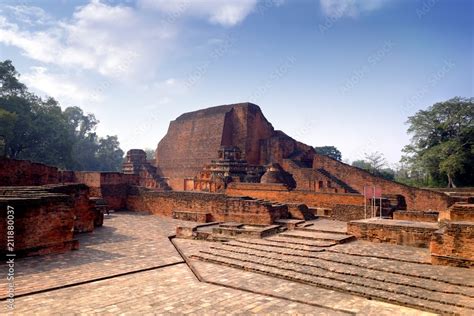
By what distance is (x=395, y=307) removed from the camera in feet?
15.0

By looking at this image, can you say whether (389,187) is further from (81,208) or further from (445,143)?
(81,208)

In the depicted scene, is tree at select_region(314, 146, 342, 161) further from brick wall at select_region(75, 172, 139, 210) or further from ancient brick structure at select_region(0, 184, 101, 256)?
ancient brick structure at select_region(0, 184, 101, 256)

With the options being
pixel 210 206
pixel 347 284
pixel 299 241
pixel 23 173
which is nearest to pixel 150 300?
pixel 347 284

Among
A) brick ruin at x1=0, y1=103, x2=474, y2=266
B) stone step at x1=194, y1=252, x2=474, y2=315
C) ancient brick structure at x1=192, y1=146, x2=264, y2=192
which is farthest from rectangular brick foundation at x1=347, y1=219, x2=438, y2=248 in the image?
ancient brick structure at x1=192, y1=146, x2=264, y2=192

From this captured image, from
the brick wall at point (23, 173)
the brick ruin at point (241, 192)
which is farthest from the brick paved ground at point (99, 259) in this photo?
the brick wall at point (23, 173)

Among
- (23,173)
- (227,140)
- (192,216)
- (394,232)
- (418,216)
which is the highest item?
(227,140)

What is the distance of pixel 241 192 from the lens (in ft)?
63.0

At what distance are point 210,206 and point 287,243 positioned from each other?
552cm

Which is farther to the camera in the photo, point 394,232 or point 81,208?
point 81,208

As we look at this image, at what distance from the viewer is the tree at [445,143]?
23316 mm

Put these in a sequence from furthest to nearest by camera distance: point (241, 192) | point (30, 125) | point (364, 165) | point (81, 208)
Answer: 1. point (364, 165)
2. point (30, 125)
3. point (241, 192)
4. point (81, 208)

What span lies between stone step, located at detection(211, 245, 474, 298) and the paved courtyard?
16 mm

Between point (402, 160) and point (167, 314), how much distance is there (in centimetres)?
2878

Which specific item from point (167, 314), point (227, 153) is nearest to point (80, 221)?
point (167, 314)
